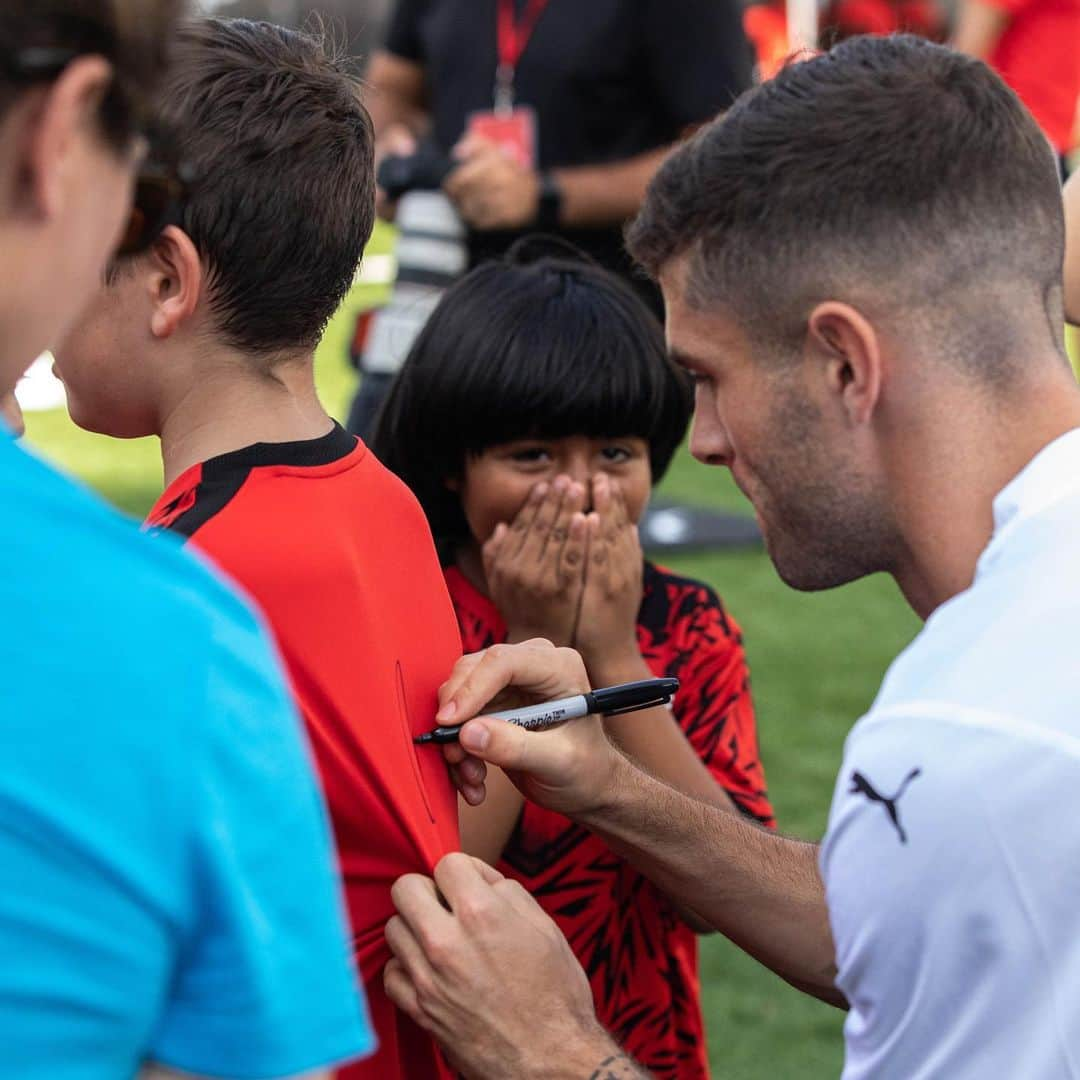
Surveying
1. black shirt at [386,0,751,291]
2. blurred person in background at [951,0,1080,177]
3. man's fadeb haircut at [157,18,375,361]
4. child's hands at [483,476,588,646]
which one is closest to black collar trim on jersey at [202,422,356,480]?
man's fadeb haircut at [157,18,375,361]

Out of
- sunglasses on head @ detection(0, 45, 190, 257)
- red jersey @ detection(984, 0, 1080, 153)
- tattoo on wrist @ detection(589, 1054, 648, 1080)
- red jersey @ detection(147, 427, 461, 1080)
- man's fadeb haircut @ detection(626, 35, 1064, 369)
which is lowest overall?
red jersey @ detection(984, 0, 1080, 153)

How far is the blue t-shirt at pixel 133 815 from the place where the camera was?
2.67 feet

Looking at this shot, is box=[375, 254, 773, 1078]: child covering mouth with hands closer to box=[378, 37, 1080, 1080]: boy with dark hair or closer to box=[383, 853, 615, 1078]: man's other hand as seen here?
box=[378, 37, 1080, 1080]: boy with dark hair

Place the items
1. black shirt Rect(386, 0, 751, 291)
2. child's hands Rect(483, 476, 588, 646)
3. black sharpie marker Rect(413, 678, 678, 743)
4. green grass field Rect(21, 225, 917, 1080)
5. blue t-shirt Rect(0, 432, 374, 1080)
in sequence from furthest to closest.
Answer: black shirt Rect(386, 0, 751, 291) → green grass field Rect(21, 225, 917, 1080) → child's hands Rect(483, 476, 588, 646) → black sharpie marker Rect(413, 678, 678, 743) → blue t-shirt Rect(0, 432, 374, 1080)

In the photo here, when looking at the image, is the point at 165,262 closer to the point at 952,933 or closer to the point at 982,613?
the point at 982,613

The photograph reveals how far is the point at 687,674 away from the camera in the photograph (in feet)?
7.48

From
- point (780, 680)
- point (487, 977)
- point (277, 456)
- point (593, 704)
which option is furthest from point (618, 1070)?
point (780, 680)

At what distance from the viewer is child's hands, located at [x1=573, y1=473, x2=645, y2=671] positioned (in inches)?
86.4

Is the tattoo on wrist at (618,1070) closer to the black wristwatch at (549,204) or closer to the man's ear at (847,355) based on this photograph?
the man's ear at (847,355)

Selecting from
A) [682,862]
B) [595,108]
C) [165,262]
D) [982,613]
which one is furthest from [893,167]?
[595,108]

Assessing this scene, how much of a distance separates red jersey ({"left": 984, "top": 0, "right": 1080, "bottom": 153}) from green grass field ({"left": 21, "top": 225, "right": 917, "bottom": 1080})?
196 cm

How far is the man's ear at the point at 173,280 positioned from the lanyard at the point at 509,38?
245 centimetres

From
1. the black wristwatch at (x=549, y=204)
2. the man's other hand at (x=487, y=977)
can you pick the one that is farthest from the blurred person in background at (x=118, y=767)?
the black wristwatch at (x=549, y=204)

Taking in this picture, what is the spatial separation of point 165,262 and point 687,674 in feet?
3.48
